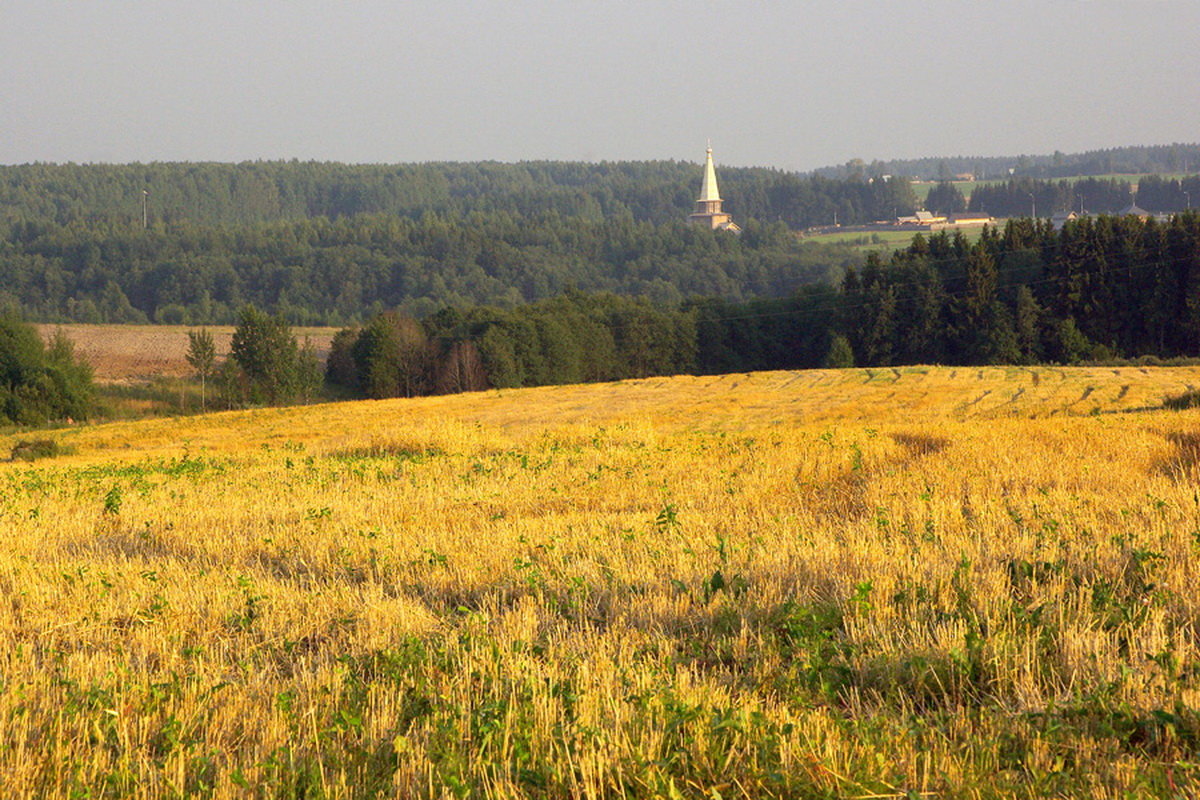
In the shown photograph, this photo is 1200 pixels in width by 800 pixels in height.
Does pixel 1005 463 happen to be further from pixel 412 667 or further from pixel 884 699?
pixel 412 667

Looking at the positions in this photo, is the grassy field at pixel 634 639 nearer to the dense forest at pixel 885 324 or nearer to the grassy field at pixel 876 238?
the dense forest at pixel 885 324

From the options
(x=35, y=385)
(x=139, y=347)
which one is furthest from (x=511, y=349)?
(x=139, y=347)

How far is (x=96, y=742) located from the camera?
4.81 metres

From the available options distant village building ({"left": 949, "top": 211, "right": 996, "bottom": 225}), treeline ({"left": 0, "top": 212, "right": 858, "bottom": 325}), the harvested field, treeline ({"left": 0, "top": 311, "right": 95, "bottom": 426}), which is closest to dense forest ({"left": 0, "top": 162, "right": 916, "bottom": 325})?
treeline ({"left": 0, "top": 212, "right": 858, "bottom": 325})

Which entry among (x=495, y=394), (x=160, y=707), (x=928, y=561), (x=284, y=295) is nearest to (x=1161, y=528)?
(x=928, y=561)

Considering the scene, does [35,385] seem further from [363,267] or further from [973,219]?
[973,219]

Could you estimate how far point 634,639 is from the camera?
6.00 m

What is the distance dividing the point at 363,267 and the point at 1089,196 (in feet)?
409

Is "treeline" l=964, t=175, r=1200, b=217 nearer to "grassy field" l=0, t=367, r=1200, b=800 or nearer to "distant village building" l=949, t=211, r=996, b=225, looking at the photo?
"distant village building" l=949, t=211, r=996, b=225

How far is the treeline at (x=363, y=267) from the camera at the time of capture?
144m

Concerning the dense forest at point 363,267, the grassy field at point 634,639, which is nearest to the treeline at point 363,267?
the dense forest at point 363,267

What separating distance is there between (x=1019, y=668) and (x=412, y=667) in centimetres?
303

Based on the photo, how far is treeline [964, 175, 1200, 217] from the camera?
174375 mm

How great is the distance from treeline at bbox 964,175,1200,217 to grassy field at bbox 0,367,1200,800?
604ft
